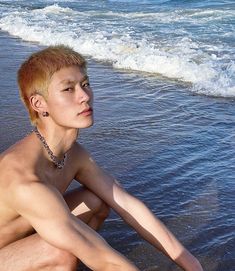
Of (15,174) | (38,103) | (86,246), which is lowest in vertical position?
(86,246)

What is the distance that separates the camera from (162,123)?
548 cm

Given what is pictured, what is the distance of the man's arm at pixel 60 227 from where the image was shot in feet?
6.66

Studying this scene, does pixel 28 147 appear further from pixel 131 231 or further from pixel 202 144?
pixel 202 144

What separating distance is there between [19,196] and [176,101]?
14.9ft

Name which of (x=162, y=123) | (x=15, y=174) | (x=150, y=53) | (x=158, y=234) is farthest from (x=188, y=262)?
(x=150, y=53)

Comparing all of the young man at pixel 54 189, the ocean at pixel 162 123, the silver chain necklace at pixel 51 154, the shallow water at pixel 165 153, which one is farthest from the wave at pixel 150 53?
the silver chain necklace at pixel 51 154

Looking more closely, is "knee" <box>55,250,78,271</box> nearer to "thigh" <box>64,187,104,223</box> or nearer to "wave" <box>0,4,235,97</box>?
"thigh" <box>64,187,104,223</box>

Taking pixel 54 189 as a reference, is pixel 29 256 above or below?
below

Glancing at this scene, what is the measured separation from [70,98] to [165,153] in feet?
7.98

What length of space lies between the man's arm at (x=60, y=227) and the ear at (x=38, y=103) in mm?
371

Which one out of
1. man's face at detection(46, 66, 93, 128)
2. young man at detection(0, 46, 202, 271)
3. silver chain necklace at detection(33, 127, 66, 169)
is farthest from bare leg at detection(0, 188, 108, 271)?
man's face at detection(46, 66, 93, 128)

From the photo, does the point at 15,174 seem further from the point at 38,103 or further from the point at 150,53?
the point at 150,53

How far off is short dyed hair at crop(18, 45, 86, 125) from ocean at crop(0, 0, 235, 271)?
1.23 m

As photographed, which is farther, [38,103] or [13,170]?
[38,103]
